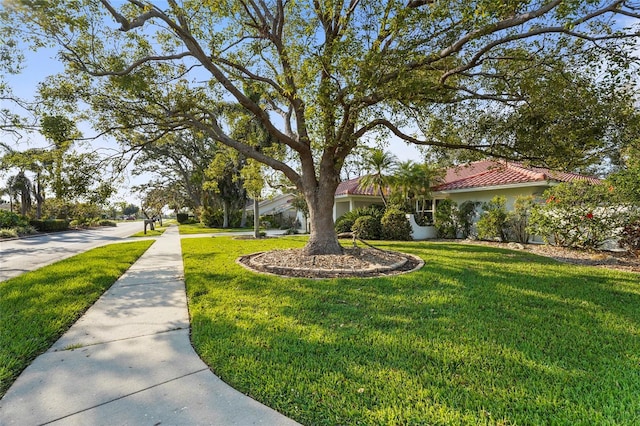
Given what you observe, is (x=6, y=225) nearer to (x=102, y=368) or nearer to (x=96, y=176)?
(x=96, y=176)

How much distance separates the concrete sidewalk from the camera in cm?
229

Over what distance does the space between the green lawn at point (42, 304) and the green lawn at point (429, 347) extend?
1615 millimetres

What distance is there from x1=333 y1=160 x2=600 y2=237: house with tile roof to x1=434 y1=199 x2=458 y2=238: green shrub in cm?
85

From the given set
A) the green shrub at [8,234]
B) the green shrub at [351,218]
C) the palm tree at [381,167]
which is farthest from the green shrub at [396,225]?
the green shrub at [8,234]

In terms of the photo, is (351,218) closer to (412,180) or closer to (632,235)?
(412,180)

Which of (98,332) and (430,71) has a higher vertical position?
(430,71)

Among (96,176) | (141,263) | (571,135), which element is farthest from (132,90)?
(571,135)

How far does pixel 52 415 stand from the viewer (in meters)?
2.31

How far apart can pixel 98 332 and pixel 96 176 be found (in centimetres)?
734

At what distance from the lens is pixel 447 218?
1541cm

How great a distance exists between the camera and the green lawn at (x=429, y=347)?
237cm

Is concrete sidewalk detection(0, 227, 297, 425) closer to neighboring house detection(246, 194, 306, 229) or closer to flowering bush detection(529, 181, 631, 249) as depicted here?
flowering bush detection(529, 181, 631, 249)

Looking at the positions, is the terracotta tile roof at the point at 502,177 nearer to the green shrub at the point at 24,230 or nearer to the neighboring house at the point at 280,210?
the neighboring house at the point at 280,210

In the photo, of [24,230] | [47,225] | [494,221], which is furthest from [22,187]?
[494,221]
